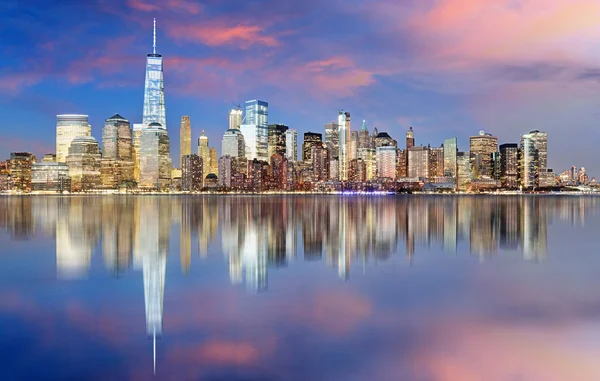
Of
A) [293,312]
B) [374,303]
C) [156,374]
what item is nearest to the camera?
[156,374]

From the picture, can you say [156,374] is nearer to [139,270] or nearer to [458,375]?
[458,375]

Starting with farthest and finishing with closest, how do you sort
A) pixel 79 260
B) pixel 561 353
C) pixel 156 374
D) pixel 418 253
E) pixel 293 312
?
pixel 418 253, pixel 79 260, pixel 293 312, pixel 561 353, pixel 156 374

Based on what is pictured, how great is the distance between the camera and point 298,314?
54.2 ft

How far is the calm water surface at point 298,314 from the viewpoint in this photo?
11.9 meters

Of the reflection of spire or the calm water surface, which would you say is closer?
the calm water surface

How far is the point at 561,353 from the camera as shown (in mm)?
13000

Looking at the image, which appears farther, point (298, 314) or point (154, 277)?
point (154, 277)

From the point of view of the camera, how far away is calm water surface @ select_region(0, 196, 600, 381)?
11.9 metres

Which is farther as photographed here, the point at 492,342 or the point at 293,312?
the point at 293,312

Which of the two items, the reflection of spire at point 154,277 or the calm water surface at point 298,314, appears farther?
the reflection of spire at point 154,277

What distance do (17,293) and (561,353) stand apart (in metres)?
18.5

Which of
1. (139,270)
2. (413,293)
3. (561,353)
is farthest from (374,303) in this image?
(139,270)

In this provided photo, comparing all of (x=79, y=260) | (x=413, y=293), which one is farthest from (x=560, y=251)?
(x=79, y=260)

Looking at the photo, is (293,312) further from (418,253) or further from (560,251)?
(560,251)
